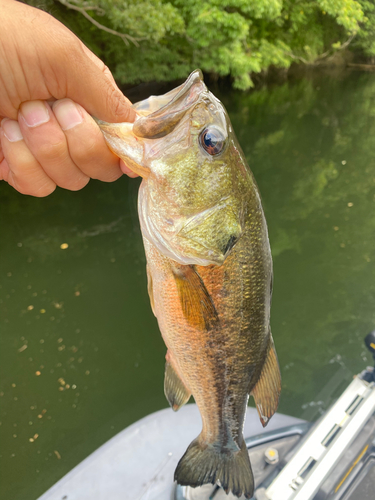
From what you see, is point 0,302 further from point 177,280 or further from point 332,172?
point 332,172

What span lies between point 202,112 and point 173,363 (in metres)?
1.05

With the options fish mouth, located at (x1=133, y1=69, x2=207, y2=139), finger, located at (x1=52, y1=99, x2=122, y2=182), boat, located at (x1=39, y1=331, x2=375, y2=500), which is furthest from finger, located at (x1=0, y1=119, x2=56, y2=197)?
boat, located at (x1=39, y1=331, x2=375, y2=500)

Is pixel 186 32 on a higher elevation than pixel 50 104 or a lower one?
lower

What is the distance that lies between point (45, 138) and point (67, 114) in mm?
102

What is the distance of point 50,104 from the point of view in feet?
3.48

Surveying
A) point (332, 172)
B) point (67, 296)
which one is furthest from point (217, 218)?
point (332, 172)

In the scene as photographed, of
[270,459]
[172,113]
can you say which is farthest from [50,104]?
[270,459]

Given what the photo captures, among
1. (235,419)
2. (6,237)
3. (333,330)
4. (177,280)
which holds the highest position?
(177,280)

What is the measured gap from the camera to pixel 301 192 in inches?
283

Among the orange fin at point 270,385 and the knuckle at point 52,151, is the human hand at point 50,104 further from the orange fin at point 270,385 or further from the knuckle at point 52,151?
the orange fin at point 270,385

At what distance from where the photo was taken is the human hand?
907 millimetres

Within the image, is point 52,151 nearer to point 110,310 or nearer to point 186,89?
point 186,89

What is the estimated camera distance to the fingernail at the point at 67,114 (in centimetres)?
106

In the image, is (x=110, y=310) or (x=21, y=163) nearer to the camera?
(x=21, y=163)
